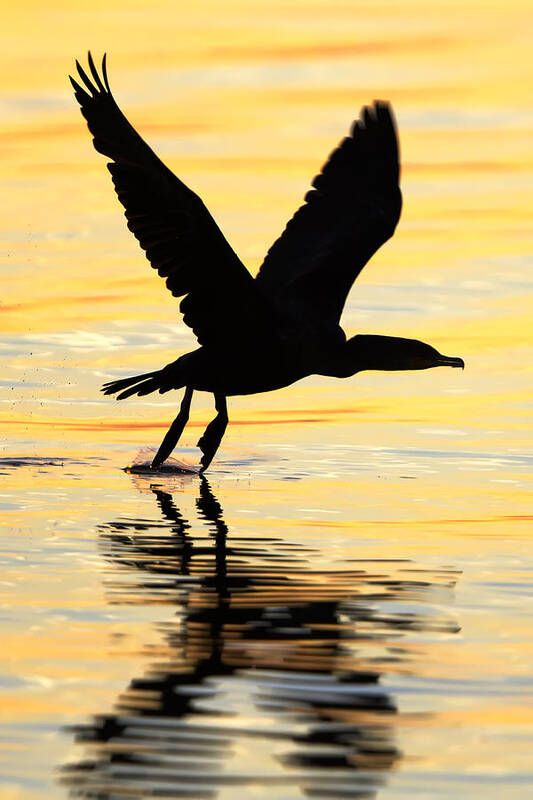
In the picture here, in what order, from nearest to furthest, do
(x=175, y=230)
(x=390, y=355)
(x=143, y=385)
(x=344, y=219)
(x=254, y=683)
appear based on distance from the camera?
(x=254, y=683) → (x=175, y=230) → (x=390, y=355) → (x=143, y=385) → (x=344, y=219)

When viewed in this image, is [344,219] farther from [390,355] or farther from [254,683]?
[254,683]

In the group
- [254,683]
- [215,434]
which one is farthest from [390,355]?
[254,683]

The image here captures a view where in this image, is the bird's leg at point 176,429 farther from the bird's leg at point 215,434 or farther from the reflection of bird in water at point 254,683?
the reflection of bird in water at point 254,683

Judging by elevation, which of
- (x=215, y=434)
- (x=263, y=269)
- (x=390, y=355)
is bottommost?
(x=215, y=434)

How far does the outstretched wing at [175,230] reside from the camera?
29.5ft

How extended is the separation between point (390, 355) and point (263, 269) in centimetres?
153

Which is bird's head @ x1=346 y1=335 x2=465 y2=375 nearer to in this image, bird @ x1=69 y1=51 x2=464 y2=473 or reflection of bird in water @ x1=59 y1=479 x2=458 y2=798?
bird @ x1=69 y1=51 x2=464 y2=473

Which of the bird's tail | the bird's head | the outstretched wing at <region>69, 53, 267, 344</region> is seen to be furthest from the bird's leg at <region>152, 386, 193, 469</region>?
the bird's head

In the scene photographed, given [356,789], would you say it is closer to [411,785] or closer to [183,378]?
[411,785]

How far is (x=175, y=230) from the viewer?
944 cm

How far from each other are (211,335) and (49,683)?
16.1 feet

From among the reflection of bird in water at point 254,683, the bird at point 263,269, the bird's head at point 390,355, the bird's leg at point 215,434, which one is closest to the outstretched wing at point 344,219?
the bird at point 263,269

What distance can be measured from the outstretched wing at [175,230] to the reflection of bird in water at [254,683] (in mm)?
1857

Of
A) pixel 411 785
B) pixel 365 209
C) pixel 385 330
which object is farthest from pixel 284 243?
pixel 411 785
